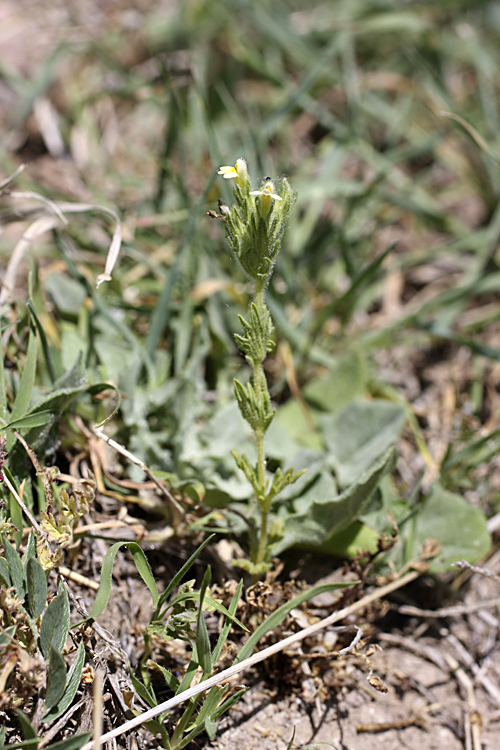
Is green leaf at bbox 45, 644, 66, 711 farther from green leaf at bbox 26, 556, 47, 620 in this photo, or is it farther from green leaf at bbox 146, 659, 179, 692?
green leaf at bbox 146, 659, 179, 692

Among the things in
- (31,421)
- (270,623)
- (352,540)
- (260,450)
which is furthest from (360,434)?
(31,421)

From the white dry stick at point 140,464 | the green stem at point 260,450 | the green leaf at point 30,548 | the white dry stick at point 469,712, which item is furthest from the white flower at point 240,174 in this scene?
the white dry stick at point 469,712

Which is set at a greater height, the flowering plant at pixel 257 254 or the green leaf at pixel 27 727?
the flowering plant at pixel 257 254

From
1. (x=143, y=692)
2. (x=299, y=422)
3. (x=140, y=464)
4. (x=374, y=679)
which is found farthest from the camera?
(x=299, y=422)

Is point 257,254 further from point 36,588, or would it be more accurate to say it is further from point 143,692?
point 143,692

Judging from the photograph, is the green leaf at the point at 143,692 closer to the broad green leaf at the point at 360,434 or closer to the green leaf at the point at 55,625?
the green leaf at the point at 55,625

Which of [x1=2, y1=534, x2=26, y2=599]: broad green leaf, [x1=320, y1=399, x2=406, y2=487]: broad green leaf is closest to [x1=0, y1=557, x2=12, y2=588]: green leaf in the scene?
[x1=2, y1=534, x2=26, y2=599]: broad green leaf
